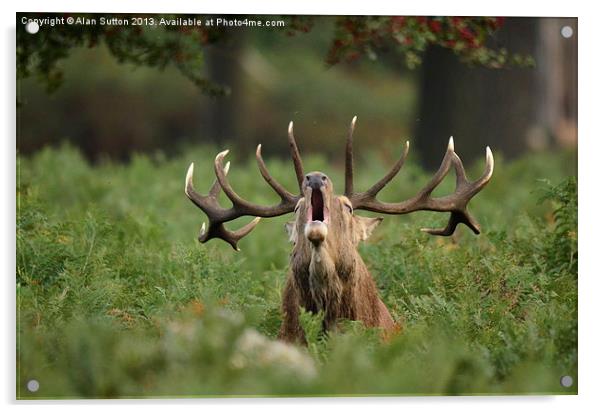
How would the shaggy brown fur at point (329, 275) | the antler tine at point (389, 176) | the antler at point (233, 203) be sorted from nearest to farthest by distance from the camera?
the shaggy brown fur at point (329, 275) → the antler tine at point (389, 176) → the antler at point (233, 203)

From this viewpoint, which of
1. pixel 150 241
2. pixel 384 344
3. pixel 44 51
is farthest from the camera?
pixel 150 241

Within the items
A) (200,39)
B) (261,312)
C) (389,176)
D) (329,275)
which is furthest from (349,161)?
(200,39)

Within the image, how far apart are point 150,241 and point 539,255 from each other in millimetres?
3683

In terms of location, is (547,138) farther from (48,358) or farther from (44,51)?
(48,358)

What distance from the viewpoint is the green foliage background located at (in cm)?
809

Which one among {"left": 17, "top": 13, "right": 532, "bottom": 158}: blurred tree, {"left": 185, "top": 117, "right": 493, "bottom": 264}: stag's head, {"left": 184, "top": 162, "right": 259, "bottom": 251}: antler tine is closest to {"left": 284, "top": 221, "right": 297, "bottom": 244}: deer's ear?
{"left": 185, "top": 117, "right": 493, "bottom": 264}: stag's head

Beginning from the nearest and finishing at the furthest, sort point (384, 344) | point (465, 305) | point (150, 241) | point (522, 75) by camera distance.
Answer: point (384, 344)
point (465, 305)
point (150, 241)
point (522, 75)

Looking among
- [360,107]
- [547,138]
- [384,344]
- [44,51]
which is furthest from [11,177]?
[360,107]

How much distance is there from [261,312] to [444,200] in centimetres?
172

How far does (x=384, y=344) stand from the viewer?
8781 millimetres

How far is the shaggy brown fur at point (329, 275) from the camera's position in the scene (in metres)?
8.92

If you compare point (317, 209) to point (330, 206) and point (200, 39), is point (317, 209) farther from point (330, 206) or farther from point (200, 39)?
point (200, 39)

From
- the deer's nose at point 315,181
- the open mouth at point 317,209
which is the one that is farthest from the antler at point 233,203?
the deer's nose at point 315,181

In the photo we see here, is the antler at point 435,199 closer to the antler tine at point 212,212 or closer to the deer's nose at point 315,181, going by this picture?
the deer's nose at point 315,181
